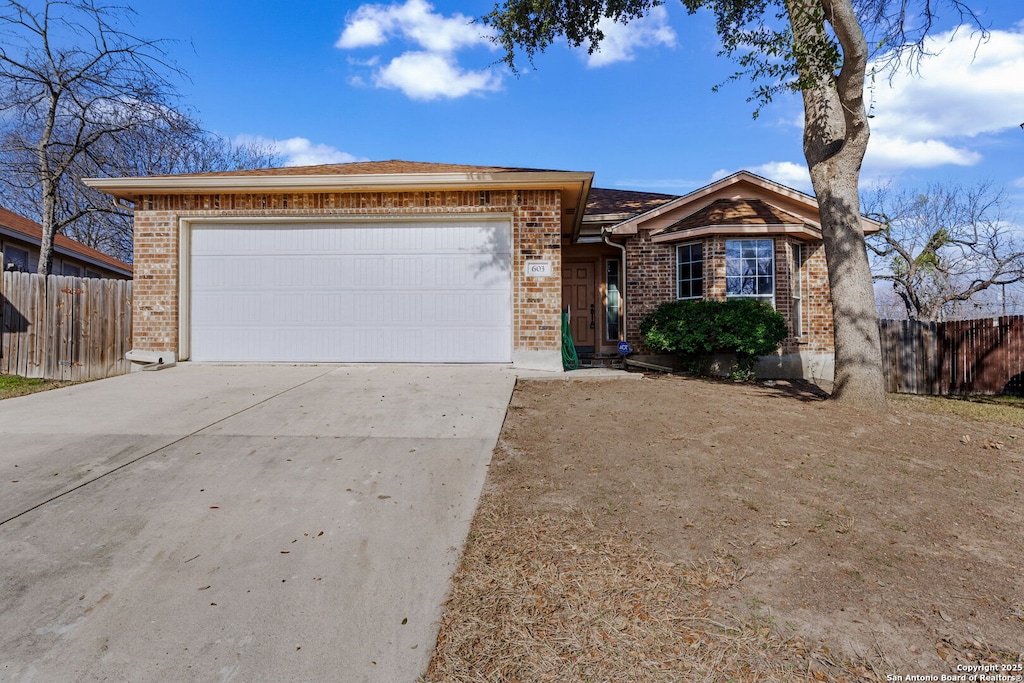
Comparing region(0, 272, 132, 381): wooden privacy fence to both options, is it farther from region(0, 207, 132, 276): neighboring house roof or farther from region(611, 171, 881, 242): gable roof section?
region(611, 171, 881, 242): gable roof section

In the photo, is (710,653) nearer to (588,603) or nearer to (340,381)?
(588,603)

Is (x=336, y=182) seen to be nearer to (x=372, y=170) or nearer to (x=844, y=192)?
(x=372, y=170)

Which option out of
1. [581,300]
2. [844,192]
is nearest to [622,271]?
[581,300]

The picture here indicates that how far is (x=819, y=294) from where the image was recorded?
11.4 m

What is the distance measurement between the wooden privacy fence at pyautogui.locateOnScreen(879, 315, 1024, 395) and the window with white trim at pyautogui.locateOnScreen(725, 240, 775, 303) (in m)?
2.93

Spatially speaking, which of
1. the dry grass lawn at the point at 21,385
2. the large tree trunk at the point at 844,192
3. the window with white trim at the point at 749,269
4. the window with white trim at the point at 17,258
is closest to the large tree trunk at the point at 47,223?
the window with white trim at the point at 17,258

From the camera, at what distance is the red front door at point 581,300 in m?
12.8

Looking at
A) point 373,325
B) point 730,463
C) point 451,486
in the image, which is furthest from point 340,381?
point 730,463

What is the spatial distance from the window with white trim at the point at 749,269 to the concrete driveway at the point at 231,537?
284 inches

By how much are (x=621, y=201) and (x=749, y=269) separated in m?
3.87

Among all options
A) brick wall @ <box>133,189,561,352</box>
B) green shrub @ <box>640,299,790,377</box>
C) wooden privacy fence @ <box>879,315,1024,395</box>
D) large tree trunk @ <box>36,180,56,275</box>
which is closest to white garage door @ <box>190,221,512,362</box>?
brick wall @ <box>133,189,561,352</box>

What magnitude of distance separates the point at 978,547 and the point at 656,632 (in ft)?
7.06

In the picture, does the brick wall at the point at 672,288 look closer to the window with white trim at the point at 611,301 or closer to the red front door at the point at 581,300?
the window with white trim at the point at 611,301

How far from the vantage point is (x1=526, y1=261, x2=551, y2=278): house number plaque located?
28.2 ft
